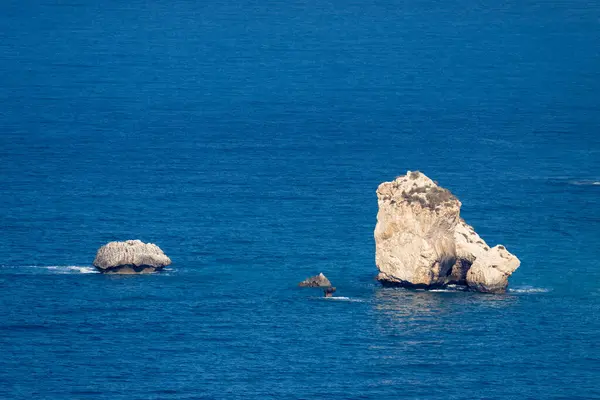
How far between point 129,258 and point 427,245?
84.6ft

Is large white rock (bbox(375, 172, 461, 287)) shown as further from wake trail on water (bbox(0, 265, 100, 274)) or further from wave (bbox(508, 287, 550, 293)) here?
wake trail on water (bbox(0, 265, 100, 274))

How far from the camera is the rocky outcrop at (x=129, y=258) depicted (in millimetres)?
186000

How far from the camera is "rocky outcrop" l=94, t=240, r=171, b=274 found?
186m

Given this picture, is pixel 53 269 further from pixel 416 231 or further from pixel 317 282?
pixel 416 231

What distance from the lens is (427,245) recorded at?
177 meters

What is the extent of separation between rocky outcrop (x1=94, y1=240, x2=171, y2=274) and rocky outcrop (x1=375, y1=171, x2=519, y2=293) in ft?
64.3

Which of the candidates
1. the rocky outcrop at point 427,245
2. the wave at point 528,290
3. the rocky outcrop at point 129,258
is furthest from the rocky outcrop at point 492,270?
the rocky outcrop at point 129,258

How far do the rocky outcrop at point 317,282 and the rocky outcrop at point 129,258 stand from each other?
12337mm

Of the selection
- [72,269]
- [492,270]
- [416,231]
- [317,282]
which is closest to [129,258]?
[72,269]

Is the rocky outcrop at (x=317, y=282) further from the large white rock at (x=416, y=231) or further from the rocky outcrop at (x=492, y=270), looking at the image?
the rocky outcrop at (x=492, y=270)

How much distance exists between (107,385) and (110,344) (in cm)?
1014

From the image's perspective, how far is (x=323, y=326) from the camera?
17288 centimetres

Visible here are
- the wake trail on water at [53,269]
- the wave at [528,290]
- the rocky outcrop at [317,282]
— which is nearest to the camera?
the wave at [528,290]

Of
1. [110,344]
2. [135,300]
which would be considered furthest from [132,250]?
[110,344]
